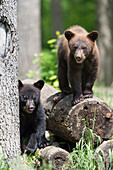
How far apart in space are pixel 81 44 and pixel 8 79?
179 centimetres

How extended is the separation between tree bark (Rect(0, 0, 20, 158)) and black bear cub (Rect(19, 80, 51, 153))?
0.61 metres

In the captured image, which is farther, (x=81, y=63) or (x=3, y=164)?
(x=81, y=63)

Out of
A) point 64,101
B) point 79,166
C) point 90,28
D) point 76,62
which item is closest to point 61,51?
point 76,62

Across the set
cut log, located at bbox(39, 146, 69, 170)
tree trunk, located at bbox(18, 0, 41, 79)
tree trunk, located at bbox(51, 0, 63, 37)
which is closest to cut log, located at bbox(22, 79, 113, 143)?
cut log, located at bbox(39, 146, 69, 170)

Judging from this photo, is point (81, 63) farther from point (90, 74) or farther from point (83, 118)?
point (83, 118)

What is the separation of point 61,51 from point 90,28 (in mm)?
18823

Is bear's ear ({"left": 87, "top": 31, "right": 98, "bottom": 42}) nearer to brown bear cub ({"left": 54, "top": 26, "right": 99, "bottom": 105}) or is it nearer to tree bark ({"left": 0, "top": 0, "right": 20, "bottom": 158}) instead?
brown bear cub ({"left": 54, "top": 26, "right": 99, "bottom": 105})

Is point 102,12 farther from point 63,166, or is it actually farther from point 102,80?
point 63,166

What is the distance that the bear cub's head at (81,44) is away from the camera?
533 cm

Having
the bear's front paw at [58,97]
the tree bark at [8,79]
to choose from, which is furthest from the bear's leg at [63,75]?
the tree bark at [8,79]

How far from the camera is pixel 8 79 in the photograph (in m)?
4.24

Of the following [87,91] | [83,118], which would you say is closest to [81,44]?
[87,91]

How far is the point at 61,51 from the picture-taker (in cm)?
613

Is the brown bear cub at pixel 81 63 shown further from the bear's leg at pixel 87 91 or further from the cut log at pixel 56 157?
the cut log at pixel 56 157
